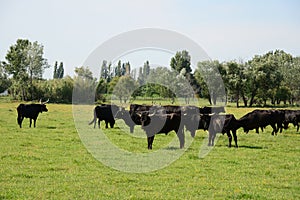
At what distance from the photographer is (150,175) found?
12.8 metres

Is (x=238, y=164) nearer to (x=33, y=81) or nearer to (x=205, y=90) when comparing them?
(x=205, y=90)

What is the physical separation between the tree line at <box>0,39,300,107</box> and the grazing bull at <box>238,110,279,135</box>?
20748 millimetres

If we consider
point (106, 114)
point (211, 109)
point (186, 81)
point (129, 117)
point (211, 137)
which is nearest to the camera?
point (211, 137)

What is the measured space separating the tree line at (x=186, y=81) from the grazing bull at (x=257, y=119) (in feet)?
68.1

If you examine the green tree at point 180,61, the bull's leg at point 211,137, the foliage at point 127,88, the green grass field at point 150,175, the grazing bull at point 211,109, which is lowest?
the green grass field at point 150,175

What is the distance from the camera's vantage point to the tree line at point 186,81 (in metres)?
61.5

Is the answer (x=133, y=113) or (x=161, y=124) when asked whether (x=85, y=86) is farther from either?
(x=161, y=124)

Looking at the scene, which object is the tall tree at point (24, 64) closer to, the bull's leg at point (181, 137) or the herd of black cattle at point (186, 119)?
the herd of black cattle at point (186, 119)

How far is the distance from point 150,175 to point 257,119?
Result: 13001 mm

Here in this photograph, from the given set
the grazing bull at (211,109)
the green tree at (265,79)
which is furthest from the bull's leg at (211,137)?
the green tree at (265,79)

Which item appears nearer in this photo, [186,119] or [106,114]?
[186,119]

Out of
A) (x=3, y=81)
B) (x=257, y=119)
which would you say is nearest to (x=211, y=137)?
(x=257, y=119)

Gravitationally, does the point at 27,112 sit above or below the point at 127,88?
below

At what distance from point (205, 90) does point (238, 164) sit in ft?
169
